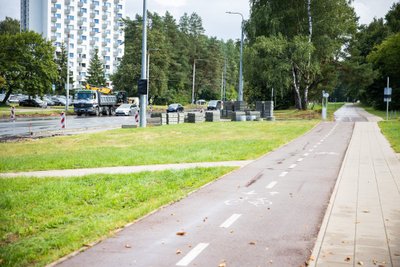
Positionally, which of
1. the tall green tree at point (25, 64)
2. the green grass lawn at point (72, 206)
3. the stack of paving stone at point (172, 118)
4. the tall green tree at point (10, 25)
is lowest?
the green grass lawn at point (72, 206)

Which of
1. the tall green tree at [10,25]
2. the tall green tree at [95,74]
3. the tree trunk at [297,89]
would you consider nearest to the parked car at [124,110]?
the tree trunk at [297,89]

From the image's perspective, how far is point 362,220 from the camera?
7559mm

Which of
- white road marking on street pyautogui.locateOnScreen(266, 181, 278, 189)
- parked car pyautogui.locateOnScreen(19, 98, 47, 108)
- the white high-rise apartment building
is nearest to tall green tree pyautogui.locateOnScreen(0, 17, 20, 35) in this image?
the white high-rise apartment building

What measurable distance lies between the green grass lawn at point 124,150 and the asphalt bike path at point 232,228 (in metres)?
4.08

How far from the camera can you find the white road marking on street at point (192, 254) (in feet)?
18.2

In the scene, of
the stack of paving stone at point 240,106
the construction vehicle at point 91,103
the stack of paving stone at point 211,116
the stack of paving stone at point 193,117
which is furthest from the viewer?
the construction vehicle at point 91,103

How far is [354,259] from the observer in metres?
5.69

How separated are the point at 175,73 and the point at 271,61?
5667cm

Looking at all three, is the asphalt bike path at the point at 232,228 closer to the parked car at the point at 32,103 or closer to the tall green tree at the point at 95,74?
the parked car at the point at 32,103

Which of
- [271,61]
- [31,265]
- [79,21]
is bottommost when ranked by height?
[31,265]

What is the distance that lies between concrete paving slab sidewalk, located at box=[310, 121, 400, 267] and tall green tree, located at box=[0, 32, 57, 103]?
1961 inches

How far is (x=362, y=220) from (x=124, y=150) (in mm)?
11009

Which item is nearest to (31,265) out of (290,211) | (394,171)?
(290,211)

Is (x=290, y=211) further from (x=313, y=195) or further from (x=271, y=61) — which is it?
(x=271, y=61)
